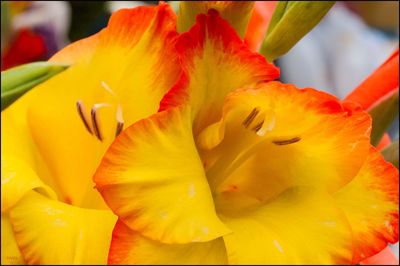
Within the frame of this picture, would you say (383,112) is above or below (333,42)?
above

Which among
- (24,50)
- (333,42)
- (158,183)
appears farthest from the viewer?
(333,42)

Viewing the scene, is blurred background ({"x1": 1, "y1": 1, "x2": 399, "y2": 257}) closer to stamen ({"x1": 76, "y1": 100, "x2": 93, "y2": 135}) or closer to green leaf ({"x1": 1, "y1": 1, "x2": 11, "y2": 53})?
green leaf ({"x1": 1, "y1": 1, "x2": 11, "y2": 53})

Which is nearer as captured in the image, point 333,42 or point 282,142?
point 282,142

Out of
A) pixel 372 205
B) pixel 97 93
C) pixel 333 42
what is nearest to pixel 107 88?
pixel 97 93

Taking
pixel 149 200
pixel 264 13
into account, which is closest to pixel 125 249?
pixel 149 200

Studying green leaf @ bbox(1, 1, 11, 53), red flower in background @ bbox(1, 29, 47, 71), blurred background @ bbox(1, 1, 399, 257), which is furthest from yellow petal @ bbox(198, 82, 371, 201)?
blurred background @ bbox(1, 1, 399, 257)

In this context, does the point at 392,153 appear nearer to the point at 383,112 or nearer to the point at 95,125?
the point at 383,112

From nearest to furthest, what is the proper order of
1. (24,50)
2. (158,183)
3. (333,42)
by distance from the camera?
(158,183), (24,50), (333,42)
